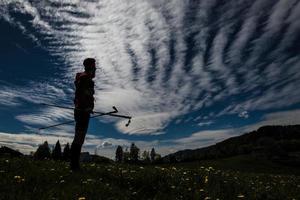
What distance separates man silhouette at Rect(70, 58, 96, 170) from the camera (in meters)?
13.1

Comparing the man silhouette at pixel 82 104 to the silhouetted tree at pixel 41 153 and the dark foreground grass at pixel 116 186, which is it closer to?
the dark foreground grass at pixel 116 186

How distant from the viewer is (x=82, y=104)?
13148mm

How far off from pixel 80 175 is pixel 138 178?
2.06m

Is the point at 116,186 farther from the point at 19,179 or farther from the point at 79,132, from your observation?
the point at 79,132

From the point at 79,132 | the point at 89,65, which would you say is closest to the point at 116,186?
the point at 79,132

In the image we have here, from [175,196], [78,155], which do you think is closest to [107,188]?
[175,196]

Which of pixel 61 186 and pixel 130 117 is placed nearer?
pixel 61 186

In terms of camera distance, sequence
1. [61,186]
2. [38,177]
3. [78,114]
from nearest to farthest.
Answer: [61,186] → [38,177] → [78,114]

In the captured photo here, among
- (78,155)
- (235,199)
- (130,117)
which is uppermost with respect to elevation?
(130,117)

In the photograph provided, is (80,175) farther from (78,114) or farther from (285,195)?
(285,195)

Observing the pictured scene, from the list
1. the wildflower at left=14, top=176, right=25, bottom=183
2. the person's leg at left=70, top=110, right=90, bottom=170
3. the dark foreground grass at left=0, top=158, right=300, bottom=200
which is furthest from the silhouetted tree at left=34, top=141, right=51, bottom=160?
the wildflower at left=14, top=176, right=25, bottom=183

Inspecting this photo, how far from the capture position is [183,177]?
13.6 meters

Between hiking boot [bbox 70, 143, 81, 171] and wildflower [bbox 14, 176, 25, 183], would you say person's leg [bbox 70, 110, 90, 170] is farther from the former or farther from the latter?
wildflower [bbox 14, 176, 25, 183]

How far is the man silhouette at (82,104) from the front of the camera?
13078 mm
